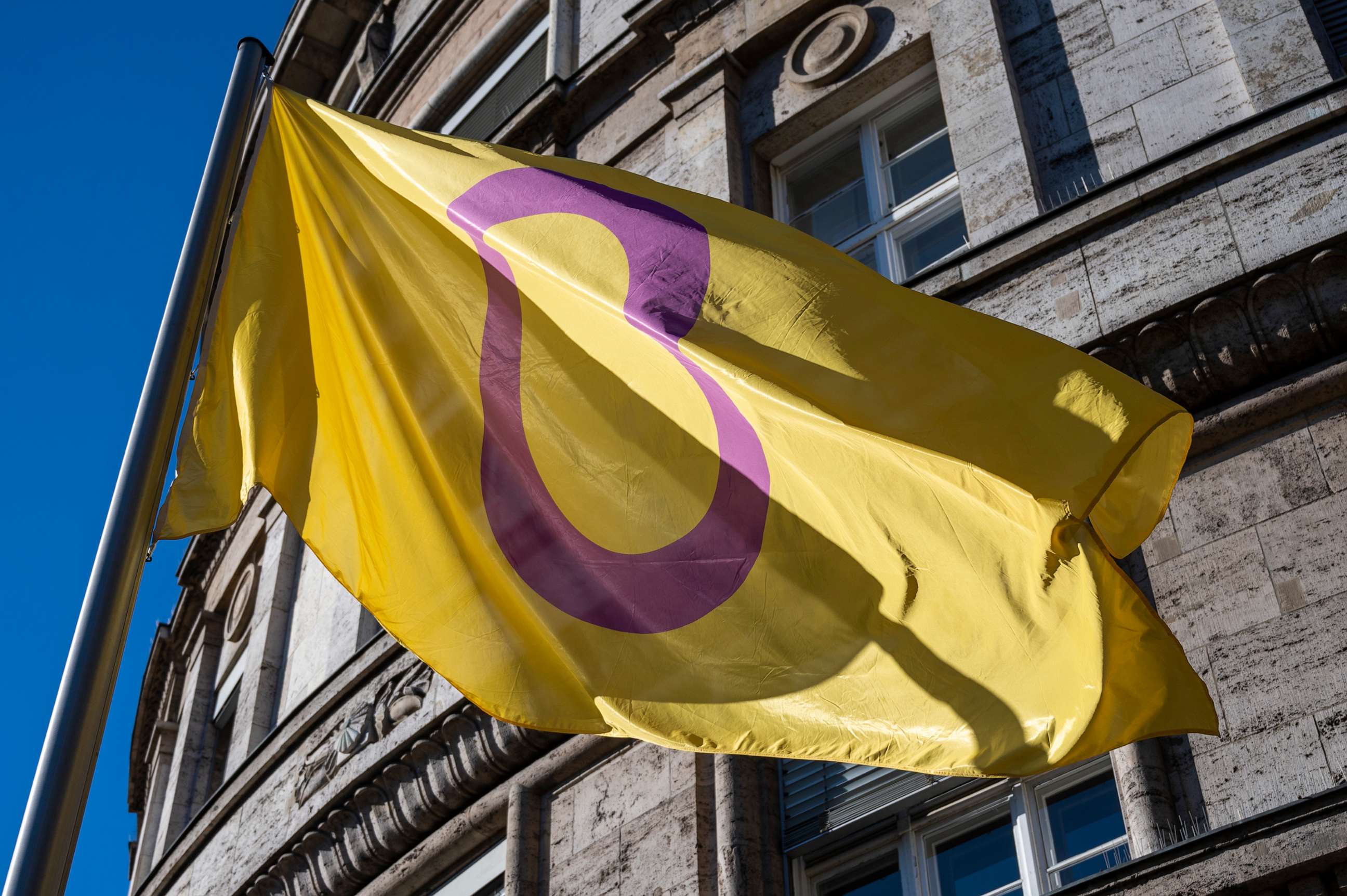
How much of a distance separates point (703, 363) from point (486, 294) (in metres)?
1.40

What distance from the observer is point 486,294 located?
24.5 feet

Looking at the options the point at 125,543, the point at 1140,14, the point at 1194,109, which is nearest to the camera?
the point at 125,543

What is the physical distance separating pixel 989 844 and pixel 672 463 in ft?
8.37

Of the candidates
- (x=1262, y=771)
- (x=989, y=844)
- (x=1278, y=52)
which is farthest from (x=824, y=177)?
(x=1262, y=771)

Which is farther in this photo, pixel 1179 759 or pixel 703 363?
pixel 1179 759

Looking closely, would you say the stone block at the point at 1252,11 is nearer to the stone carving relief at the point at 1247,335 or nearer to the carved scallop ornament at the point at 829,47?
the stone carving relief at the point at 1247,335

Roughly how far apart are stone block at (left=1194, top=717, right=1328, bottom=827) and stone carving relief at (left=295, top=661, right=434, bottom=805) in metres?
5.58

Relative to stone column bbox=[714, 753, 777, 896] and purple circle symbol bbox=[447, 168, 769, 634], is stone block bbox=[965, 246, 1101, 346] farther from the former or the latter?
stone column bbox=[714, 753, 777, 896]

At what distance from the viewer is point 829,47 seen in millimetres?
12938

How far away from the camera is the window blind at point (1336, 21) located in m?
10.0

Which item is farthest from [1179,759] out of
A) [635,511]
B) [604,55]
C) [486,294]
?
[604,55]

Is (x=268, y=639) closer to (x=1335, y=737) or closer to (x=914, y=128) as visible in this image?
(x=914, y=128)

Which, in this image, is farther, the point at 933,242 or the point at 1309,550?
the point at 933,242

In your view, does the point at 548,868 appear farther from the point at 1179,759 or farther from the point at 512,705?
the point at 1179,759
